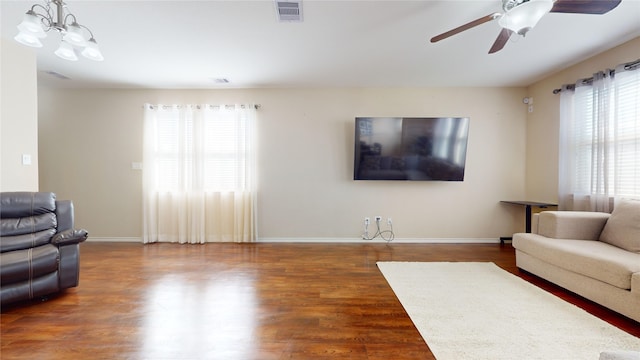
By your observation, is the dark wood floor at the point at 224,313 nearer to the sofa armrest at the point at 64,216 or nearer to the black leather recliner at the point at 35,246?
the black leather recliner at the point at 35,246

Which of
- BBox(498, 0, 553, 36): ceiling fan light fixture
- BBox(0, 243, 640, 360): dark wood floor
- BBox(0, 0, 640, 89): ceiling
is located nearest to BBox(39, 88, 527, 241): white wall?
BBox(0, 0, 640, 89): ceiling

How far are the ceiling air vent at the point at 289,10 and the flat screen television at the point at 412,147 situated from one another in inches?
80.0

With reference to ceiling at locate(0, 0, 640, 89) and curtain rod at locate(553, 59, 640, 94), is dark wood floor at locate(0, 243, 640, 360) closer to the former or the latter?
curtain rod at locate(553, 59, 640, 94)

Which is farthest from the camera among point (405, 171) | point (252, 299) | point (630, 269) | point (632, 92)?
point (405, 171)

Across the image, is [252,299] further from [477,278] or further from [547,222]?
[547,222]

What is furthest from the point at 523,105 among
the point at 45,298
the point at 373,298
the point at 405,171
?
the point at 45,298

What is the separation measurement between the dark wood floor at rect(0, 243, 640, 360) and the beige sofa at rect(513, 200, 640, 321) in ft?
0.49

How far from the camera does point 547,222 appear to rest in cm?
296

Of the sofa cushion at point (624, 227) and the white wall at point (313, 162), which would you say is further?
the white wall at point (313, 162)

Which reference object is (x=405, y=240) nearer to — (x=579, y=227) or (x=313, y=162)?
(x=313, y=162)

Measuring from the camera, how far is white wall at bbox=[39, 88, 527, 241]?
14.8 feet

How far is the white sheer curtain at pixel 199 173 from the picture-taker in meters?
4.47

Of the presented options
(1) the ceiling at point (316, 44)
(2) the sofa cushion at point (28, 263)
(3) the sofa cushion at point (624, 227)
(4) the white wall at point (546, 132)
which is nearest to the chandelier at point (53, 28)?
(1) the ceiling at point (316, 44)

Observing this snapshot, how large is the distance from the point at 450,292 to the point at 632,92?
2993 millimetres
